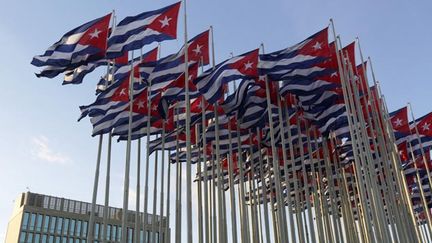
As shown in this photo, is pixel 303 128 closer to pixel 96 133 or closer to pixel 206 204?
pixel 206 204

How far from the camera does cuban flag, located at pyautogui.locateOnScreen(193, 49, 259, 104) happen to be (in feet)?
74.9

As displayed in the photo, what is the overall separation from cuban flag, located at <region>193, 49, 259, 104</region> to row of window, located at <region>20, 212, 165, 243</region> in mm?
71640

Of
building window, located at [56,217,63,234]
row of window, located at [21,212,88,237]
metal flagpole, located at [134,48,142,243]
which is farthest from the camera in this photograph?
building window, located at [56,217,63,234]

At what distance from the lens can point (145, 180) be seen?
2372 centimetres

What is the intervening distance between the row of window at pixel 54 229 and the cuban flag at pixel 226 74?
71.6 m

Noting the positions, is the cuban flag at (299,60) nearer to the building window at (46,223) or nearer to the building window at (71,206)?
the building window at (46,223)

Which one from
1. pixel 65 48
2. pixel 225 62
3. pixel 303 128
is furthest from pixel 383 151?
pixel 65 48

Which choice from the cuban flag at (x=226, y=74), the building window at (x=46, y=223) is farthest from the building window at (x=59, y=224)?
the cuban flag at (x=226, y=74)

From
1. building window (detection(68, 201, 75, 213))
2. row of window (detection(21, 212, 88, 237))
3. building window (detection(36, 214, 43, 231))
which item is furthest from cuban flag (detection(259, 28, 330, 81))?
building window (detection(68, 201, 75, 213))

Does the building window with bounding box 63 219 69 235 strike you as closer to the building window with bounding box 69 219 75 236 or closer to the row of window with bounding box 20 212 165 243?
the row of window with bounding box 20 212 165 243

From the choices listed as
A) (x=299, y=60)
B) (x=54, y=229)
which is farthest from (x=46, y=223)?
(x=299, y=60)

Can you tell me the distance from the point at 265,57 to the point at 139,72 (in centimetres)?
646

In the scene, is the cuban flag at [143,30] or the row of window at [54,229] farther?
the row of window at [54,229]

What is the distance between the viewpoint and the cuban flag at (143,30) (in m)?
22.8
